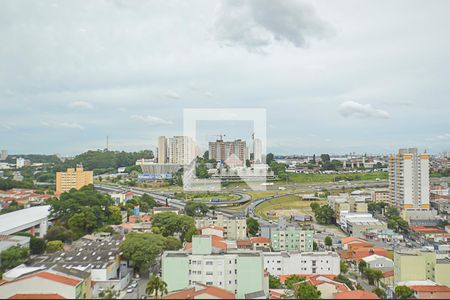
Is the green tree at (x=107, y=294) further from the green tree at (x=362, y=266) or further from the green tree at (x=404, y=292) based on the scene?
the green tree at (x=362, y=266)

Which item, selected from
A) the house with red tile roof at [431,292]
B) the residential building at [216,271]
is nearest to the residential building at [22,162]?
the residential building at [216,271]

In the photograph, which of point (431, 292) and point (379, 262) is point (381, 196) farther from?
point (431, 292)

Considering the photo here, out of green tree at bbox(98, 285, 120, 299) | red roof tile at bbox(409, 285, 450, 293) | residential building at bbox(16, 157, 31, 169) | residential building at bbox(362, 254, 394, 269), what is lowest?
residential building at bbox(362, 254, 394, 269)

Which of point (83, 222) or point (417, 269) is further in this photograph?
point (83, 222)

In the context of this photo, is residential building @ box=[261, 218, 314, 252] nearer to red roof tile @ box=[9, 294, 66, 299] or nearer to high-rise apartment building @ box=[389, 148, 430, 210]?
red roof tile @ box=[9, 294, 66, 299]

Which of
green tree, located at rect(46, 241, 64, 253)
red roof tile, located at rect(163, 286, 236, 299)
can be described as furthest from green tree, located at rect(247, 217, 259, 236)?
red roof tile, located at rect(163, 286, 236, 299)

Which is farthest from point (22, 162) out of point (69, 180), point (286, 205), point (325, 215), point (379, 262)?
point (379, 262)
